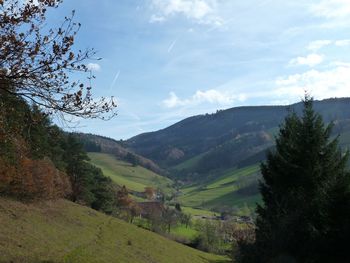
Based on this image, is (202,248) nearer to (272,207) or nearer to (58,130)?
(272,207)

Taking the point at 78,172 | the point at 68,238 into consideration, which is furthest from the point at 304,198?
the point at 78,172

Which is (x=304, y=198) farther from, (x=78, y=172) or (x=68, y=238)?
(x=78, y=172)

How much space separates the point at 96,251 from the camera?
3731cm

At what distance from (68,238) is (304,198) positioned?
911 inches

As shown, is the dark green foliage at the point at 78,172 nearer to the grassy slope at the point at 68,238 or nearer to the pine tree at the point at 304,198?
the grassy slope at the point at 68,238

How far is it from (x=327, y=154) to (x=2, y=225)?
25.3 meters

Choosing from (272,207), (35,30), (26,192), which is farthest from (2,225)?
(35,30)

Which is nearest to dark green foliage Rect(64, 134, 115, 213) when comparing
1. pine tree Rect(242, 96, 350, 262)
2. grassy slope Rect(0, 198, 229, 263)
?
grassy slope Rect(0, 198, 229, 263)

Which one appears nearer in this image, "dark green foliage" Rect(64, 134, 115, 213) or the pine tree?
the pine tree

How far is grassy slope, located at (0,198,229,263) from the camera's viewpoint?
98.8 ft

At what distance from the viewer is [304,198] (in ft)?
87.0

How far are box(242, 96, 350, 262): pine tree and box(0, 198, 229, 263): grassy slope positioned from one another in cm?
1438

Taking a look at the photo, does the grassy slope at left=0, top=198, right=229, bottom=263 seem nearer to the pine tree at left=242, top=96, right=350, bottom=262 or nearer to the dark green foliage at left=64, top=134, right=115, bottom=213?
the dark green foliage at left=64, top=134, right=115, bottom=213

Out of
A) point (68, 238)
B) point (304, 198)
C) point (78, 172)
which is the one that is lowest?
point (68, 238)
